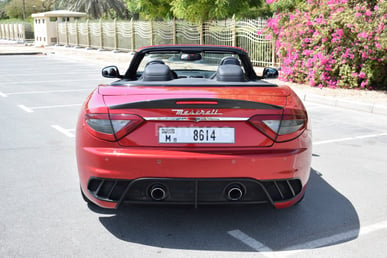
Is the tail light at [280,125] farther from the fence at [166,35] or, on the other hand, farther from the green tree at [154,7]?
the green tree at [154,7]

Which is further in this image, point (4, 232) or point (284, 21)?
point (284, 21)

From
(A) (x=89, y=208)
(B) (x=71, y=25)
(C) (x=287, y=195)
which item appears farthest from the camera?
(B) (x=71, y=25)

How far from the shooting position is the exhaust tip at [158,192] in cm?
337

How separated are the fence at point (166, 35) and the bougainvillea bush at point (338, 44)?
428 centimetres

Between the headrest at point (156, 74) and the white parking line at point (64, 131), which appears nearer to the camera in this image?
the headrest at point (156, 74)

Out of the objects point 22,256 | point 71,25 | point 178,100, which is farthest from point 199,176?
point 71,25

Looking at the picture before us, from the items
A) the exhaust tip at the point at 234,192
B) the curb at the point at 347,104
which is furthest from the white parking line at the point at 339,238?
the curb at the point at 347,104

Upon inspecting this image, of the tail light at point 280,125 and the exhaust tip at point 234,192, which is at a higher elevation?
the tail light at point 280,125

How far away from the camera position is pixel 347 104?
10.4 metres

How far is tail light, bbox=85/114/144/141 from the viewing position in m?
3.36

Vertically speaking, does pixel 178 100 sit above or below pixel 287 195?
above

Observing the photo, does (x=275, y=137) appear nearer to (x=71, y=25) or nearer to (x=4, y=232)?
(x=4, y=232)

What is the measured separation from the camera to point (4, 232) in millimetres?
3631

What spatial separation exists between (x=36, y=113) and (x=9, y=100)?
2.18 m
